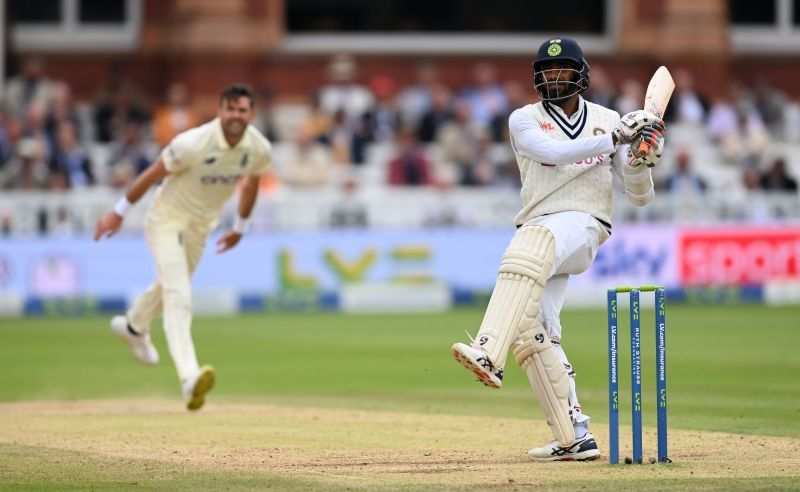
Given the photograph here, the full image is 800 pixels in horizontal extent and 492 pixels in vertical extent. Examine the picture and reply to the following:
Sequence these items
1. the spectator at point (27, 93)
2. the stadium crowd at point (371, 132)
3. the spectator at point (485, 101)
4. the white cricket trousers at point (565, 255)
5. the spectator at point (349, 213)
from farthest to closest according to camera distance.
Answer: the spectator at point (485, 101), the spectator at point (27, 93), the stadium crowd at point (371, 132), the spectator at point (349, 213), the white cricket trousers at point (565, 255)

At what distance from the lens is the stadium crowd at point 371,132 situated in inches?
693

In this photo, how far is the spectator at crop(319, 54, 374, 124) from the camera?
63.4ft

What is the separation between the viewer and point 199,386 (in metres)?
7.94

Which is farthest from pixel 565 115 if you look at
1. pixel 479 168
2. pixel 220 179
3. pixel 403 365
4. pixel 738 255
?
pixel 479 168

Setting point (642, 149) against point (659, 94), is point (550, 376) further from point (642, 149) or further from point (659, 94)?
point (659, 94)

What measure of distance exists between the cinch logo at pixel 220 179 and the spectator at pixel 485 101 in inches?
426

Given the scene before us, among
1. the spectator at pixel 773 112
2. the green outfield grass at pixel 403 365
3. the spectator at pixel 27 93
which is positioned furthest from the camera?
the spectator at pixel 773 112

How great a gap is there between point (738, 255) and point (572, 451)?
11471 mm

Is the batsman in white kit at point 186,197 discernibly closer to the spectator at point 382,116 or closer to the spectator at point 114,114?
the spectator at point 114,114

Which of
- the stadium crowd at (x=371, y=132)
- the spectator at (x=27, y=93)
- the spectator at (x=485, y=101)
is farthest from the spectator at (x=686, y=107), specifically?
the spectator at (x=27, y=93)

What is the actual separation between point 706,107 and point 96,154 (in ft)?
26.8

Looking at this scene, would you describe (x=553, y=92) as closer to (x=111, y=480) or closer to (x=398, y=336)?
(x=111, y=480)

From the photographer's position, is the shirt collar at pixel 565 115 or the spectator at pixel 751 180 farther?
the spectator at pixel 751 180

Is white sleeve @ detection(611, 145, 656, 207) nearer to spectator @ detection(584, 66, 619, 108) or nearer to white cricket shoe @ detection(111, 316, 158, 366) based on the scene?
white cricket shoe @ detection(111, 316, 158, 366)
